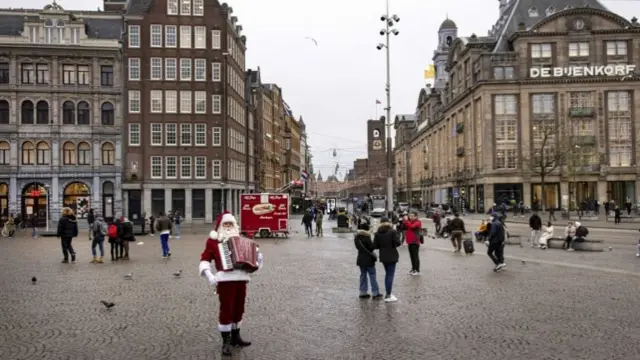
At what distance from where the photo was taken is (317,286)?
15.8 meters

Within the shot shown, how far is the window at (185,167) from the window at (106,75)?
9741 mm

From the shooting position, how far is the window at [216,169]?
198 feet

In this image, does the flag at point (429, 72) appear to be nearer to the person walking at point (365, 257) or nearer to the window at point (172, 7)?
the window at point (172, 7)

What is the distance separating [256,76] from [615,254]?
7047cm

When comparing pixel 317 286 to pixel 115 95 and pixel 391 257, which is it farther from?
pixel 115 95

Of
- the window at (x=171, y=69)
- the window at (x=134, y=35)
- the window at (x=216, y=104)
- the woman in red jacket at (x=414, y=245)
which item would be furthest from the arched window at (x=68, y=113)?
the woman in red jacket at (x=414, y=245)

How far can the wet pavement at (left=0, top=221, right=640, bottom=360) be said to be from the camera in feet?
30.1

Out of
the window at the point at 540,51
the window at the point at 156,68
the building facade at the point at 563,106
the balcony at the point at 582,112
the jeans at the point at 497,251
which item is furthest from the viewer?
the window at the point at 540,51

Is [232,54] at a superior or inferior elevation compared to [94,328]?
superior

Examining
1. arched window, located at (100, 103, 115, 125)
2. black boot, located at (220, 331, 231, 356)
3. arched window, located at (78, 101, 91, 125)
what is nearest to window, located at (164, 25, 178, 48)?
arched window, located at (100, 103, 115, 125)

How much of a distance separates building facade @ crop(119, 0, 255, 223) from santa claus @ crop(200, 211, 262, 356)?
169 ft

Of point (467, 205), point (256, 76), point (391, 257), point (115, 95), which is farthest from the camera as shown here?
point (256, 76)

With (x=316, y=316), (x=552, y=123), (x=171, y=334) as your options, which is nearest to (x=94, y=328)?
(x=171, y=334)

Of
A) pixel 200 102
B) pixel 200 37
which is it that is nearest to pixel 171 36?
pixel 200 37
